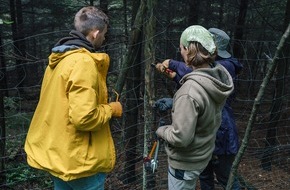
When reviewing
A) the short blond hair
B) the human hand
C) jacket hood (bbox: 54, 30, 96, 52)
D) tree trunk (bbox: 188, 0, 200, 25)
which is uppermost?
the short blond hair

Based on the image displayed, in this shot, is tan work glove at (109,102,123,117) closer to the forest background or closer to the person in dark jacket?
the person in dark jacket

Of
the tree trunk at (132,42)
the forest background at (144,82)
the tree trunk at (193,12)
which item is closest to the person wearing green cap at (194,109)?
the forest background at (144,82)

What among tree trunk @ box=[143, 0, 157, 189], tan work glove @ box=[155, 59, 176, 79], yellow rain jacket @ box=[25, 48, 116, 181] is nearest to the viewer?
yellow rain jacket @ box=[25, 48, 116, 181]

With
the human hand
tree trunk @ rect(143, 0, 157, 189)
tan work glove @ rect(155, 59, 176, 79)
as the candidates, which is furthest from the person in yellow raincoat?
tree trunk @ rect(143, 0, 157, 189)

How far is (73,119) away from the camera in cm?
197

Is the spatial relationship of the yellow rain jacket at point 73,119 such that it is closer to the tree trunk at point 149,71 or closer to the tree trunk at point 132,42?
the tree trunk at point 149,71

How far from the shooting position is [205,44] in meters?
2.18

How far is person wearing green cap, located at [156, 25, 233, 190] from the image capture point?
2109mm

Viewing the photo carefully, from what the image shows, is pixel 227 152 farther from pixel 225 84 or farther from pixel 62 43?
pixel 62 43

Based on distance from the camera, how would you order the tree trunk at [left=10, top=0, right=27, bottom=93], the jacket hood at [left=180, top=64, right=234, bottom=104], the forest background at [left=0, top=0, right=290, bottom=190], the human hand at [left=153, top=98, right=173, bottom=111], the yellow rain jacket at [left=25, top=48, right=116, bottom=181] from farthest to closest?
the tree trunk at [left=10, top=0, right=27, bottom=93], the forest background at [left=0, top=0, right=290, bottom=190], the human hand at [left=153, top=98, right=173, bottom=111], the jacket hood at [left=180, top=64, right=234, bottom=104], the yellow rain jacket at [left=25, top=48, right=116, bottom=181]

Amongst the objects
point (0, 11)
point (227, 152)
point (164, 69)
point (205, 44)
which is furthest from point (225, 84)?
point (0, 11)

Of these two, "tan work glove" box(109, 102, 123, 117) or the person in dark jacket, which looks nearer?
"tan work glove" box(109, 102, 123, 117)

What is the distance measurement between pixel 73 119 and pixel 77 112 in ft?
0.16

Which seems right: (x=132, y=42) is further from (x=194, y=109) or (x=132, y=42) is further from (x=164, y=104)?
(x=194, y=109)
